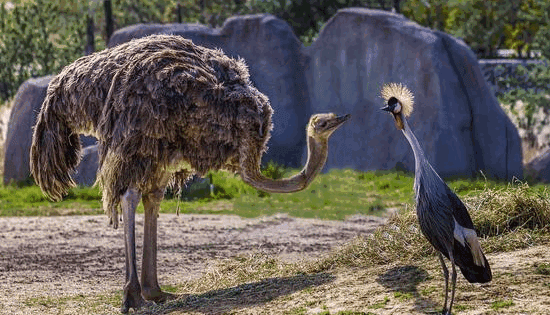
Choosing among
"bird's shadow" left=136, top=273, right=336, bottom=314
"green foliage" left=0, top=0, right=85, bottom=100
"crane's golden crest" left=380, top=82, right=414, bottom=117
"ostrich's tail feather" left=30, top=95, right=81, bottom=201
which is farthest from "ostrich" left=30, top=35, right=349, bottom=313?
"green foliage" left=0, top=0, right=85, bottom=100

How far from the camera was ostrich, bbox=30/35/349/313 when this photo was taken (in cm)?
796

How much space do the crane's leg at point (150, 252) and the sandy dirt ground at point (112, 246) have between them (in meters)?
0.79

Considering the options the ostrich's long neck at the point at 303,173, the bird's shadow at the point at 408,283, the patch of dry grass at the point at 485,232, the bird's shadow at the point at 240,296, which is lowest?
the bird's shadow at the point at 240,296

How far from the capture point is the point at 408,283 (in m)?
6.92

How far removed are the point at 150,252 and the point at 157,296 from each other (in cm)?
32

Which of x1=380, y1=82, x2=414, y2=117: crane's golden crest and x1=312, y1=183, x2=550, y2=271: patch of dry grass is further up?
x1=380, y1=82, x2=414, y2=117: crane's golden crest

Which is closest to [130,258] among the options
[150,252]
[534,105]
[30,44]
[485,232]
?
[150,252]

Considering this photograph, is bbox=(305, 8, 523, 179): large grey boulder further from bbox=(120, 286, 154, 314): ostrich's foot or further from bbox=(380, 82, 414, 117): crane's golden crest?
bbox=(380, 82, 414, 117): crane's golden crest

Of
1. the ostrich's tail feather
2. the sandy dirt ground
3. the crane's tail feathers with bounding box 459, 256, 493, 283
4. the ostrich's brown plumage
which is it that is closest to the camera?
the crane's tail feathers with bounding box 459, 256, 493, 283

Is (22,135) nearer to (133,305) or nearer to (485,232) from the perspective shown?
(133,305)

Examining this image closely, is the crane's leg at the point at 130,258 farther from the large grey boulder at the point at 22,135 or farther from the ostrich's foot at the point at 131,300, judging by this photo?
the large grey boulder at the point at 22,135

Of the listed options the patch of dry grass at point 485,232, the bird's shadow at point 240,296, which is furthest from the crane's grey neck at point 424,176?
the patch of dry grass at point 485,232

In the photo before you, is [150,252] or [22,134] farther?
[22,134]

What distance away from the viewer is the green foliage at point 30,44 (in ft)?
66.6
